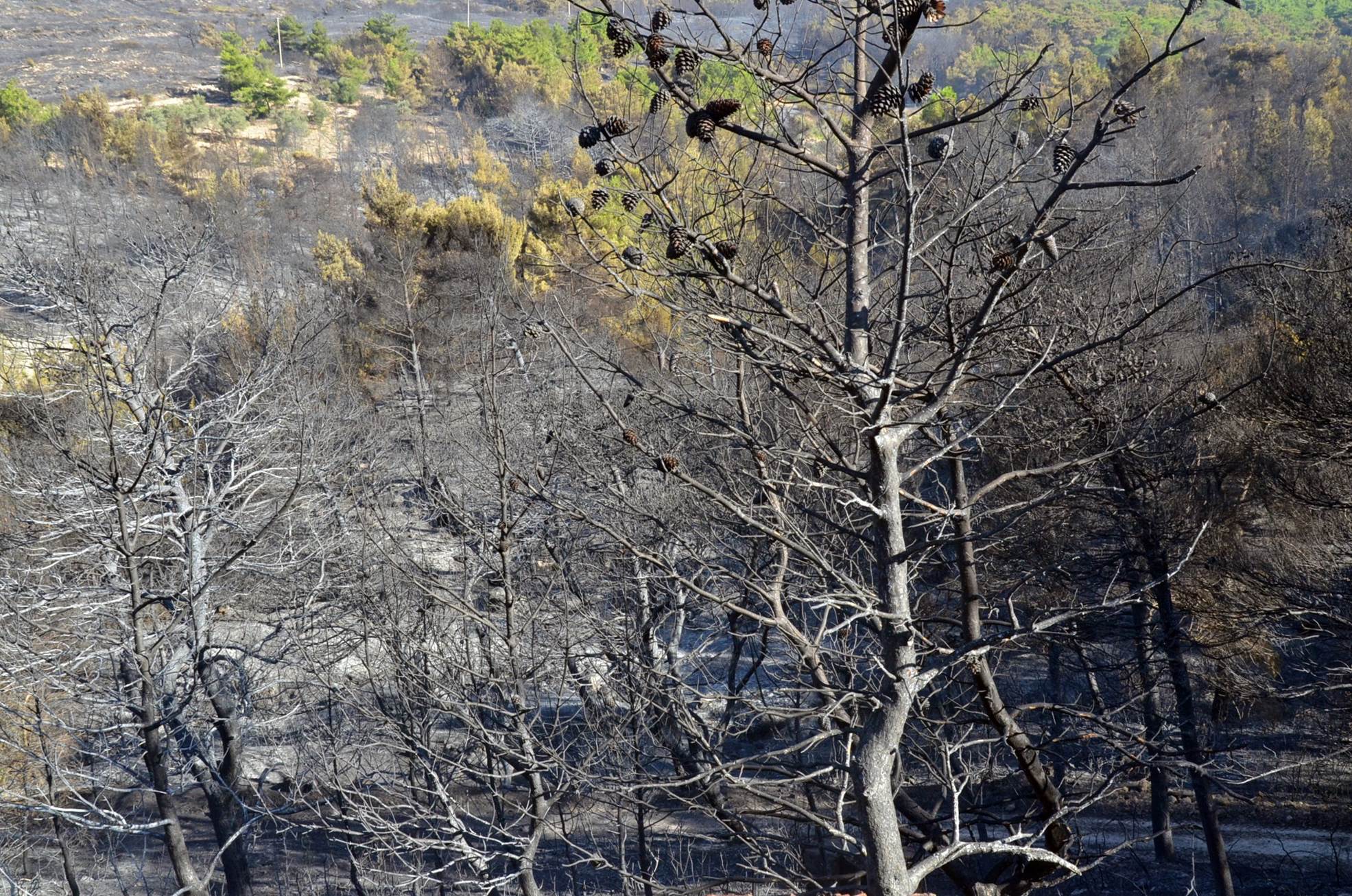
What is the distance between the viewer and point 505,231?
2459cm

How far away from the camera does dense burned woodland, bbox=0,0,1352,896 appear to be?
10.8 feet

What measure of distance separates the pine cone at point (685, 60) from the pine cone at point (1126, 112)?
4.05ft

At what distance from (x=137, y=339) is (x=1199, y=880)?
12840 millimetres

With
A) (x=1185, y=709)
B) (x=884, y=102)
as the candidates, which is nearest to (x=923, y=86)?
(x=884, y=102)

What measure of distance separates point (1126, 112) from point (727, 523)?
219cm

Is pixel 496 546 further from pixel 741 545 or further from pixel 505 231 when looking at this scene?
pixel 505 231

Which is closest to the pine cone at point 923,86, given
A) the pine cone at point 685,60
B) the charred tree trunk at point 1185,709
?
the pine cone at point 685,60

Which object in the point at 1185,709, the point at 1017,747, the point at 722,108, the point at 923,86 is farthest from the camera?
the point at 1185,709

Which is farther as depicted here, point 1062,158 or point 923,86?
point 923,86

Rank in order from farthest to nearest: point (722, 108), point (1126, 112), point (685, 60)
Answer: point (685, 60) → point (722, 108) → point (1126, 112)

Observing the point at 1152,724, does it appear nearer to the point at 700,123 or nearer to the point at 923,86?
the point at 923,86

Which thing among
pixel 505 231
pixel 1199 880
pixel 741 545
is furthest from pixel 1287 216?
pixel 741 545

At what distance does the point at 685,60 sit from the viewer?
3135 mm

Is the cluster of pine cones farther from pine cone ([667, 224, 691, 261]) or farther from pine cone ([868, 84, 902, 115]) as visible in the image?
pine cone ([667, 224, 691, 261])
